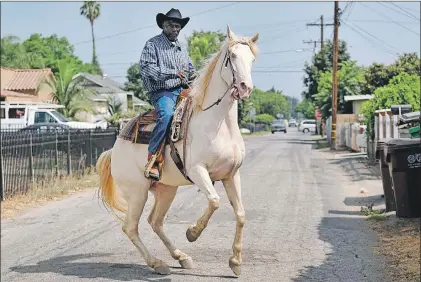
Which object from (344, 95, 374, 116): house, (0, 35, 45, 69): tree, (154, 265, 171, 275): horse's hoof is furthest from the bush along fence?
(0, 35, 45, 69): tree

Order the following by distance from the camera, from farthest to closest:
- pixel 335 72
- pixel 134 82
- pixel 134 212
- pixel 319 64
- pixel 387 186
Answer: pixel 134 82 < pixel 319 64 < pixel 335 72 < pixel 387 186 < pixel 134 212

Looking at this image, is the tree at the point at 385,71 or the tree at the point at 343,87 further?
the tree at the point at 343,87

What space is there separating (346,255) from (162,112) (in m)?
3.06

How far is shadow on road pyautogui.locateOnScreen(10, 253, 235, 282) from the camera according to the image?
737cm

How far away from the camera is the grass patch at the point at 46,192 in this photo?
13.3m

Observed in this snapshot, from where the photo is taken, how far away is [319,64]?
6175cm

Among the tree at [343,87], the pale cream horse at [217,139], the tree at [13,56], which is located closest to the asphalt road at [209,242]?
the pale cream horse at [217,139]

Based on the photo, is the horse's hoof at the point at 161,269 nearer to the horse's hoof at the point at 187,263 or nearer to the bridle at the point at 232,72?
the horse's hoof at the point at 187,263

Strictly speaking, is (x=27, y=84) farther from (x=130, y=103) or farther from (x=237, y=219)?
(x=237, y=219)

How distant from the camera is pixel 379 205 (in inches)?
531

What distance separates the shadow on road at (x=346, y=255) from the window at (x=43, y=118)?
20475 millimetres

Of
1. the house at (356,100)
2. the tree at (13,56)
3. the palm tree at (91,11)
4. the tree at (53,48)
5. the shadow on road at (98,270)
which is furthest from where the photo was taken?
the palm tree at (91,11)

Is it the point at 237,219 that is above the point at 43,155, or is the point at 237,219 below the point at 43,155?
below

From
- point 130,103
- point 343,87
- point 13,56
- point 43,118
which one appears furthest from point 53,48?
point 43,118
